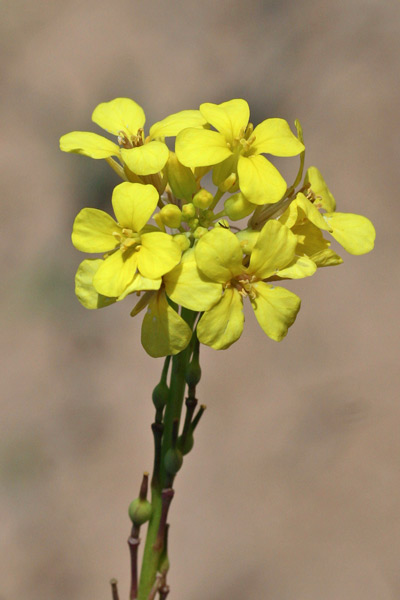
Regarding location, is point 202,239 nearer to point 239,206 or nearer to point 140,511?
point 239,206

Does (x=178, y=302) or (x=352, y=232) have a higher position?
(x=352, y=232)

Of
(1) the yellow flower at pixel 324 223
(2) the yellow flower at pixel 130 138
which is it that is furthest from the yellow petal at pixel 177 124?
(1) the yellow flower at pixel 324 223

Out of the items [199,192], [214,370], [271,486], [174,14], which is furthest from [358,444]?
[174,14]

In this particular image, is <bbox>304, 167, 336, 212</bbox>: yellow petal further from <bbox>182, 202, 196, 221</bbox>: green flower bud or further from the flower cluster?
<bbox>182, 202, 196, 221</bbox>: green flower bud

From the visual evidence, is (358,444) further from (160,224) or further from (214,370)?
(160,224)

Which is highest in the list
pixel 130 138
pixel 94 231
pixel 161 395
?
pixel 130 138

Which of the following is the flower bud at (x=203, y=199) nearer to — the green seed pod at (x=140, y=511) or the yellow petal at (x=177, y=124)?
the yellow petal at (x=177, y=124)

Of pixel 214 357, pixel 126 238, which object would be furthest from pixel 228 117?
pixel 214 357

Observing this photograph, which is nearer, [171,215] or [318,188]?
[171,215]
